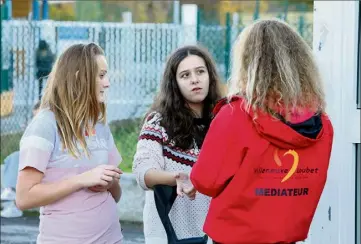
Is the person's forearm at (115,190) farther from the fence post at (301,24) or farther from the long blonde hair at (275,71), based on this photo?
the fence post at (301,24)

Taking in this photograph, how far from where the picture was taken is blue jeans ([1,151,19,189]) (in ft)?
28.0

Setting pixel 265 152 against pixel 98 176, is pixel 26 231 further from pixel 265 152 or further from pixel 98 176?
pixel 265 152

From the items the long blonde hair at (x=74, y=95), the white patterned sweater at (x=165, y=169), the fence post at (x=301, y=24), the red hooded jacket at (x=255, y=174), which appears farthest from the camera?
the fence post at (x=301, y=24)

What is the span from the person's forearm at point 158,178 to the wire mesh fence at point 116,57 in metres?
4.55

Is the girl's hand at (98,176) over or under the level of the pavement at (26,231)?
over

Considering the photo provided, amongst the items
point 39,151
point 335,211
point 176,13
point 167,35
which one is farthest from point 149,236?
point 176,13

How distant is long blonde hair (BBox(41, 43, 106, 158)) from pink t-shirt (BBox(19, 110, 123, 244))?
0.04 meters

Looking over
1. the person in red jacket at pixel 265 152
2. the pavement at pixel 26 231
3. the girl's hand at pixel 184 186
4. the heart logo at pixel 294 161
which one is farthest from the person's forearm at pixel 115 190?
the pavement at pixel 26 231

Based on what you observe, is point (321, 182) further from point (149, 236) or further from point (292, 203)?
point (149, 236)

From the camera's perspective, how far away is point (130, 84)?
870 centimetres

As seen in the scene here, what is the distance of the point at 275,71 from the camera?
2990 mm

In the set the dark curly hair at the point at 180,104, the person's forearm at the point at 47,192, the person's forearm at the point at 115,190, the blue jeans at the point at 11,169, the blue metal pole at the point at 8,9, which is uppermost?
the blue metal pole at the point at 8,9

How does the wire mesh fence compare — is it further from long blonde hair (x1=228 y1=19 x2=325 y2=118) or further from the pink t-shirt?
long blonde hair (x1=228 y1=19 x2=325 y2=118)

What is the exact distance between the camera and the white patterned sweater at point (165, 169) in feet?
11.9
